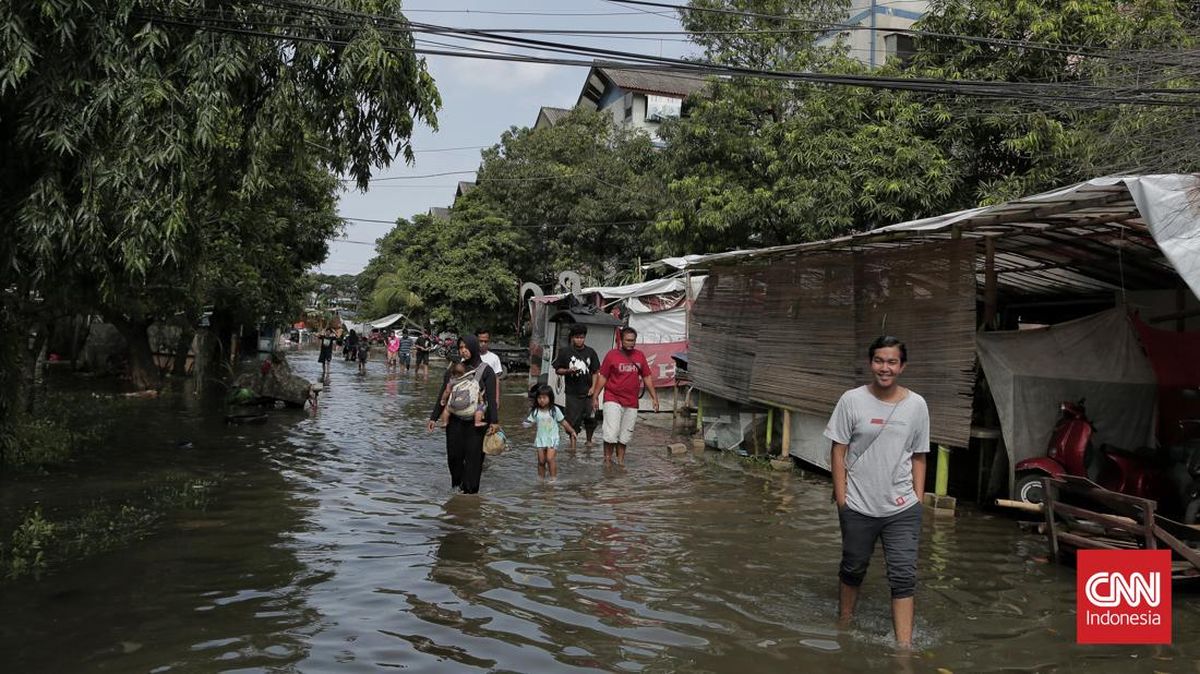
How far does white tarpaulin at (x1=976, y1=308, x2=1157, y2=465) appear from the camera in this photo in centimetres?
891

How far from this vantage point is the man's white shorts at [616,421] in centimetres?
1191

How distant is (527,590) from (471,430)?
312 centimetres

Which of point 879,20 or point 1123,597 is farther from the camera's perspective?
point 879,20

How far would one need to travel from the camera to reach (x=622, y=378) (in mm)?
11992

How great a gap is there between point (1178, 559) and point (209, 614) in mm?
6586

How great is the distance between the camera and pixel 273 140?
8.69 m

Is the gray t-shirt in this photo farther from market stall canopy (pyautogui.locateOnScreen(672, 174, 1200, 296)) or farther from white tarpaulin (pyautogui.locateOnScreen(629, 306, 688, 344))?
white tarpaulin (pyautogui.locateOnScreen(629, 306, 688, 344))

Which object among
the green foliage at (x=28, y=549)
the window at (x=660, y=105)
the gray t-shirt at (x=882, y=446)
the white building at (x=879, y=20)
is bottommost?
the green foliage at (x=28, y=549)

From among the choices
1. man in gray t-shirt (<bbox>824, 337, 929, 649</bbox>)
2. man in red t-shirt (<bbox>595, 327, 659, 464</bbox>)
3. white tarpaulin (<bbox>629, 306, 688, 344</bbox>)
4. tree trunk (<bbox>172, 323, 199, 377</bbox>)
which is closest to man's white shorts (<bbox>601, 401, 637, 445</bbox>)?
man in red t-shirt (<bbox>595, 327, 659, 464</bbox>)

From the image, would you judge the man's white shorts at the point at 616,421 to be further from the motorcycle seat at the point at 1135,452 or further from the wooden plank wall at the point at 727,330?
the motorcycle seat at the point at 1135,452

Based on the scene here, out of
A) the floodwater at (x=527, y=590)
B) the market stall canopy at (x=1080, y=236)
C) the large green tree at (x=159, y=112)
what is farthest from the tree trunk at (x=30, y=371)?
the market stall canopy at (x=1080, y=236)

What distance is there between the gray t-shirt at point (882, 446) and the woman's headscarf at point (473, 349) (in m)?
4.76

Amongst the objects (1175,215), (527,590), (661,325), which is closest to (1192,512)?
(1175,215)

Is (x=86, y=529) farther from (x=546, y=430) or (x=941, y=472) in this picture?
(x=941, y=472)
